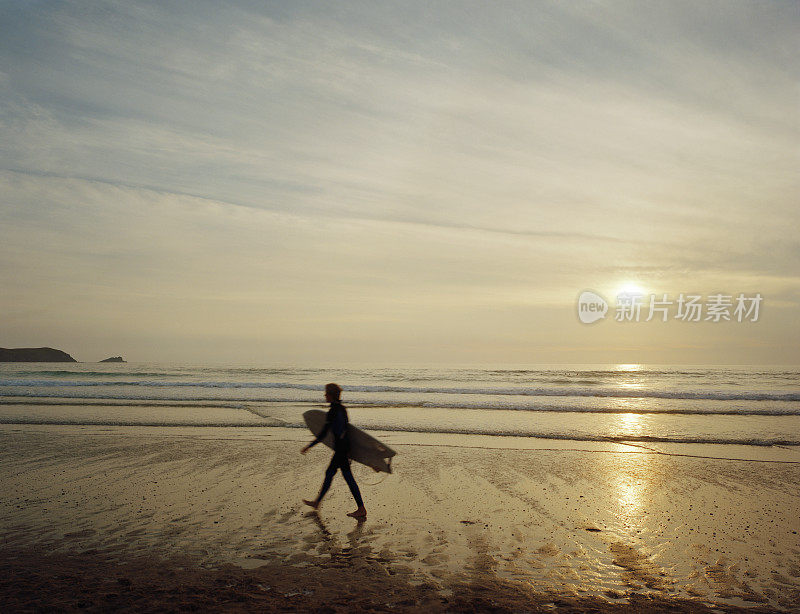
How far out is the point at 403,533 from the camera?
22.9 ft

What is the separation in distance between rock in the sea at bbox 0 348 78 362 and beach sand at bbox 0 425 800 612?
17406cm

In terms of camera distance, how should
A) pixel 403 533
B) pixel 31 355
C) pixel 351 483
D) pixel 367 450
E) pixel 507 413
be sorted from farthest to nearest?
1. pixel 31 355
2. pixel 507 413
3. pixel 367 450
4. pixel 351 483
5. pixel 403 533

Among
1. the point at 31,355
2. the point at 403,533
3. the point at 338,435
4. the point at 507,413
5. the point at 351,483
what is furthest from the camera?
the point at 31,355

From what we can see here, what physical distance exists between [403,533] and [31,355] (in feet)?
611

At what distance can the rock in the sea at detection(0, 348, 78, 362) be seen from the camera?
148 meters

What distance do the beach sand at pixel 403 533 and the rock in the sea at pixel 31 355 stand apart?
174059 millimetres

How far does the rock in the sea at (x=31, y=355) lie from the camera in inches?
5842

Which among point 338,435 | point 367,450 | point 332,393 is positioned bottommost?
point 367,450

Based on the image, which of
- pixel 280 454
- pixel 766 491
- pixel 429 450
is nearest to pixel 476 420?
pixel 429 450

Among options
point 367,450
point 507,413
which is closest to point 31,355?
point 507,413

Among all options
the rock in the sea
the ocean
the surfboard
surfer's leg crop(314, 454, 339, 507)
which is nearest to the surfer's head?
the surfboard

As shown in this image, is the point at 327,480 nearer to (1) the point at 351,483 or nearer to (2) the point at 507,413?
(1) the point at 351,483

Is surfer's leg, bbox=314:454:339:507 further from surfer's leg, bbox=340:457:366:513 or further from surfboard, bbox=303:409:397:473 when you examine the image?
surfboard, bbox=303:409:397:473

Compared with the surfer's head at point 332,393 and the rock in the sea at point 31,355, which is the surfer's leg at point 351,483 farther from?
the rock in the sea at point 31,355
